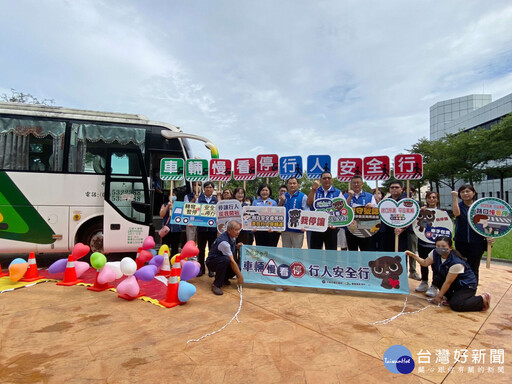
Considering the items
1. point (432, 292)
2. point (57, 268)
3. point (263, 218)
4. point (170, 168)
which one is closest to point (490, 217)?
point (432, 292)

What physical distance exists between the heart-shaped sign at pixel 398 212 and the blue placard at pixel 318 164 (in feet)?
4.25

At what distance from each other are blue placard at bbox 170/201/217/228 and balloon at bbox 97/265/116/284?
1375 millimetres

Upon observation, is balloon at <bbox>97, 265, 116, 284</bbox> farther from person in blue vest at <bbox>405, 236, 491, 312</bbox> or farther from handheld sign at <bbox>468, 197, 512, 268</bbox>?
handheld sign at <bbox>468, 197, 512, 268</bbox>

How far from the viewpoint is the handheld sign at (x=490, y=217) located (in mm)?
4125

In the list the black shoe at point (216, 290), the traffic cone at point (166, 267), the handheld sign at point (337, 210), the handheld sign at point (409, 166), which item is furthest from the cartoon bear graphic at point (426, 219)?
the traffic cone at point (166, 267)

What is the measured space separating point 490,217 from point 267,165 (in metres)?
3.83

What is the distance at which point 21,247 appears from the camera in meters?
5.97

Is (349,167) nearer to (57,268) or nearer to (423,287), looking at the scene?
(423,287)

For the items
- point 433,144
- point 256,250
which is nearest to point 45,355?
point 256,250

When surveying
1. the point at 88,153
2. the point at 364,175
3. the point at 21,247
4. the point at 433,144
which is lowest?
the point at 21,247

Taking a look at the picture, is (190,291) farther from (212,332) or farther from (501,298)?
(501,298)

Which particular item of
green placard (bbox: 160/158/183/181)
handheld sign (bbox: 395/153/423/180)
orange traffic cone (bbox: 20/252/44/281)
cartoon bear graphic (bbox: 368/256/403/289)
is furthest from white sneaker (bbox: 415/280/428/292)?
orange traffic cone (bbox: 20/252/44/281)

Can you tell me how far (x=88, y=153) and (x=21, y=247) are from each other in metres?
2.31

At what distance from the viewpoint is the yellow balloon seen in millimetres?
4848
